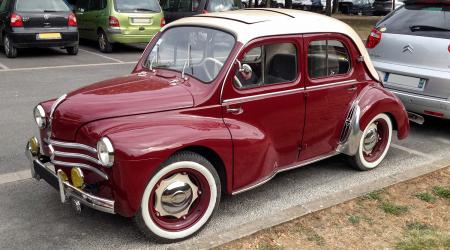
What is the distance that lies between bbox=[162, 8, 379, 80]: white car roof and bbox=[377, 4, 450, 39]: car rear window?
1.68m

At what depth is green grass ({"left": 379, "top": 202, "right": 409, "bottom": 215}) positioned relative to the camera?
405 cm

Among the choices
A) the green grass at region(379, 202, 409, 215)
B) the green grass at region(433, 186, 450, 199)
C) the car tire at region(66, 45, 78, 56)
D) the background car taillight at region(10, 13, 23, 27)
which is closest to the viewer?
the green grass at region(379, 202, 409, 215)

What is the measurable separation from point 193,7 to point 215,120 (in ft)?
35.3

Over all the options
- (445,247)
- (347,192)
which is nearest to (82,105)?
(347,192)

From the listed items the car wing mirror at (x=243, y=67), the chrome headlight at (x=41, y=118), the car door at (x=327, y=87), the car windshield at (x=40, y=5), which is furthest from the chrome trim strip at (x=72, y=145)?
the car windshield at (x=40, y=5)

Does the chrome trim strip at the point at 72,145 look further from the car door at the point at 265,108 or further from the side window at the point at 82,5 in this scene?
the side window at the point at 82,5

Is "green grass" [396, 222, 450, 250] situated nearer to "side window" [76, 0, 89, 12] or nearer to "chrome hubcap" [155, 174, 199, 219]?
"chrome hubcap" [155, 174, 199, 219]

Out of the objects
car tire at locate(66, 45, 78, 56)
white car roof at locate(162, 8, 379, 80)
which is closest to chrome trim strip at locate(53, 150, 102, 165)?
white car roof at locate(162, 8, 379, 80)

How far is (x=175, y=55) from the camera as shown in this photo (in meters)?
4.26

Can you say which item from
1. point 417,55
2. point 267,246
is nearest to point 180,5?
point 417,55

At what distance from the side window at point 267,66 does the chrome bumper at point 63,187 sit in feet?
4.60

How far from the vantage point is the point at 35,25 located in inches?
442

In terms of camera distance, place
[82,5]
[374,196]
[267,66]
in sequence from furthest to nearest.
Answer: [82,5]
[374,196]
[267,66]

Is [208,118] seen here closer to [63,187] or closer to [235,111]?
[235,111]
